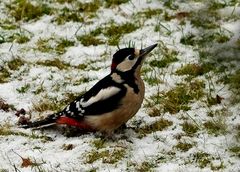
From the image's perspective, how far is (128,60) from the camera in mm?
4973

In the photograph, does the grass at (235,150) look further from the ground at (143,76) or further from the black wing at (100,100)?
the black wing at (100,100)

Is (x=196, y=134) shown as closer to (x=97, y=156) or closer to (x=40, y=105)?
(x=97, y=156)

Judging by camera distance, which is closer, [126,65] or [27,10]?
[126,65]

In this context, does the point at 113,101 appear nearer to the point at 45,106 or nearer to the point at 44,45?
the point at 45,106

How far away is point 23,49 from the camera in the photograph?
6.75 metres

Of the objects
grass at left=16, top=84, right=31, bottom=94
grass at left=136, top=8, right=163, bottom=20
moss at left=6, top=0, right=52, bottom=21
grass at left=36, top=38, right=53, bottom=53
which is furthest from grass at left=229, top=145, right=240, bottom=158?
moss at left=6, top=0, right=52, bottom=21

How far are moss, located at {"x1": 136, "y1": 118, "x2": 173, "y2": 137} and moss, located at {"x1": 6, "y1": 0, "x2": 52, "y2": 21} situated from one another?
2.86 meters

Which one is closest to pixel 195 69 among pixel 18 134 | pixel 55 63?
pixel 55 63

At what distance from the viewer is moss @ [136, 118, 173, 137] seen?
505cm

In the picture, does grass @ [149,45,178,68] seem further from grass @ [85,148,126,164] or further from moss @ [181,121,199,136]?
grass @ [85,148,126,164]

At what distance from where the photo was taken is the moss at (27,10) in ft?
24.3

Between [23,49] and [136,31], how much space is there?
4.35 feet

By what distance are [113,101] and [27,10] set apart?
3059mm

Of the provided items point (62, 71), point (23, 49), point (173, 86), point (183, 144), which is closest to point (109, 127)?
point (183, 144)
